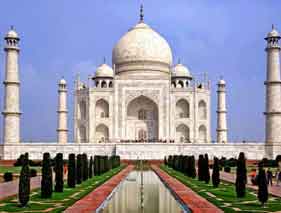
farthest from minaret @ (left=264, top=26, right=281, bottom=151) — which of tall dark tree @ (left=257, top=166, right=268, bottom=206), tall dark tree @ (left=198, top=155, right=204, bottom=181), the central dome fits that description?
tall dark tree @ (left=257, top=166, right=268, bottom=206)

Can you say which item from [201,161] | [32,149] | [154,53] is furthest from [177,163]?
[154,53]

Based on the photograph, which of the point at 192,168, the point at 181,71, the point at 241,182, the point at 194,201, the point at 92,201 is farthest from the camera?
the point at 181,71

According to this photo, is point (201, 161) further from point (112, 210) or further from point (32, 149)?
point (32, 149)

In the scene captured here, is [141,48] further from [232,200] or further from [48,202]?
[48,202]

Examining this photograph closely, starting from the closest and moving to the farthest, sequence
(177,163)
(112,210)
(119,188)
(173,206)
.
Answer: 1. (112,210)
2. (173,206)
3. (119,188)
4. (177,163)

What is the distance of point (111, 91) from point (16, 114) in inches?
271

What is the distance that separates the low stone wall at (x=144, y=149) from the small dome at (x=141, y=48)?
892 cm

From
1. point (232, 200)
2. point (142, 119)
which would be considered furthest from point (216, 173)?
point (142, 119)

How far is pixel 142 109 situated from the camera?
109 ft

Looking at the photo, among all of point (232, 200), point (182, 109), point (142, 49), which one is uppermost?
point (142, 49)

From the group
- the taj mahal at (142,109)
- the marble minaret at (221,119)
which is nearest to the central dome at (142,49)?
the taj mahal at (142,109)

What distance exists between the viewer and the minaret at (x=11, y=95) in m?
27.2

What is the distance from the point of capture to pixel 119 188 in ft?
39.3

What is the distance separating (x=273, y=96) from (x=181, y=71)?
9.09 meters
